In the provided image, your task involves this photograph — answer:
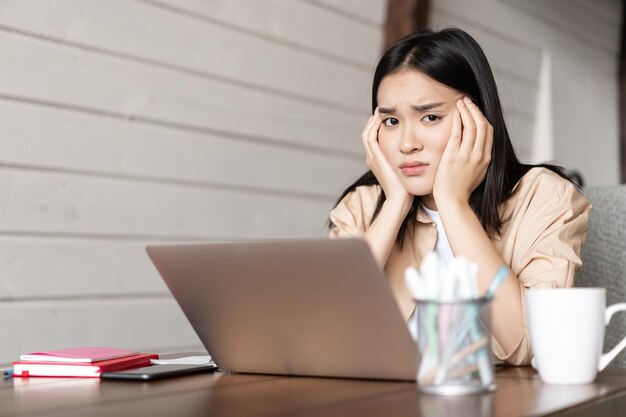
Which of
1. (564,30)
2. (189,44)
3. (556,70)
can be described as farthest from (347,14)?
(564,30)

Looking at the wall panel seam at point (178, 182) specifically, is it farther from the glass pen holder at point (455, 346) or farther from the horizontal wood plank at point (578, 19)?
the horizontal wood plank at point (578, 19)

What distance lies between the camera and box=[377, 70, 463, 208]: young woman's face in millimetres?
1583

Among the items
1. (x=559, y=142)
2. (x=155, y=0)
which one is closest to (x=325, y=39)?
(x=155, y=0)

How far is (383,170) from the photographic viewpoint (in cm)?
167

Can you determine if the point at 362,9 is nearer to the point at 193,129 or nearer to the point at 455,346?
the point at 193,129

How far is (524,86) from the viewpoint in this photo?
13.1 ft

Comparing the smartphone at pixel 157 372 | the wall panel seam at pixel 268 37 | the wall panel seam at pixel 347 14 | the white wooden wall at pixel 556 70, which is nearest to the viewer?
the smartphone at pixel 157 372

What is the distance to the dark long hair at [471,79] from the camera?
1.63 metres

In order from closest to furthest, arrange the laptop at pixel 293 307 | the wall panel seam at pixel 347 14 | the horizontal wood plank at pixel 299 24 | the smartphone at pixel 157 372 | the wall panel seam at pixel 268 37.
Answer: the laptop at pixel 293 307 → the smartphone at pixel 157 372 → the wall panel seam at pixel 268 37 → the horizontal wood plank at pixel 299 24 → the wall panel seam at pixel 347 14

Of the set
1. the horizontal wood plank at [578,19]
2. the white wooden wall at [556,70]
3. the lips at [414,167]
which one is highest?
the horizontal wood plank at [578,19]

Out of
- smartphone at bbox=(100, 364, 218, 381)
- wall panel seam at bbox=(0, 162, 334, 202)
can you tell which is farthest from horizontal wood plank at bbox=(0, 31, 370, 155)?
smartphone at bbox=(100, 364, 218, 381)

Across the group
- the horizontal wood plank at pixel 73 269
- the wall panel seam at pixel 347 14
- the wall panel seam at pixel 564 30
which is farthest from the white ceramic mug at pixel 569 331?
the wall panel seam at pixel 564 30

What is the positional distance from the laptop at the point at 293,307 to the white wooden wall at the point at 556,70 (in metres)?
2.42

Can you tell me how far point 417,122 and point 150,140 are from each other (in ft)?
2.87
